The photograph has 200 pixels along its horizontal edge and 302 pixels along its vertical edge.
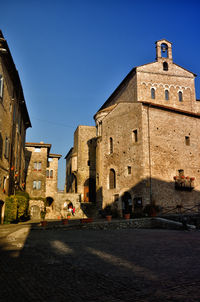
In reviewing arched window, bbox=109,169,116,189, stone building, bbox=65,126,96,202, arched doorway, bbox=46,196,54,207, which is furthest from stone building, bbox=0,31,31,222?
arched doorway, bbox=46,196,54,207

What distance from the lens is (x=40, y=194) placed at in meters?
41.5

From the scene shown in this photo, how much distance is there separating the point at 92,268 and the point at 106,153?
26.5 meters

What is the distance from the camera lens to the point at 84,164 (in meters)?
43.2

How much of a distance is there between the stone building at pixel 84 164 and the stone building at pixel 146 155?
7.95m

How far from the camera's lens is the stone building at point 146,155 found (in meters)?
28.1

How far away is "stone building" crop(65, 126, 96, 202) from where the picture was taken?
41812mm

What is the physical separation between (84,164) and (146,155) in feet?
54.4

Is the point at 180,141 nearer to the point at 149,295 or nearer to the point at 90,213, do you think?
the point at 90,213

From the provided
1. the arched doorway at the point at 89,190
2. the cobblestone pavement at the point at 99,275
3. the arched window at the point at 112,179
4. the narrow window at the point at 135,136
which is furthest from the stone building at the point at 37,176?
the cobblestone pavement at the point at 99,275

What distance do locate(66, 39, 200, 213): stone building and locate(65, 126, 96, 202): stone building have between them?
795 cm

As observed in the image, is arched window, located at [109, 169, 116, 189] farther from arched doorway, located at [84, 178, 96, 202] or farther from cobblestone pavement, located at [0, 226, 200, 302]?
cobblestone pavement, located at [0, 226, 200, 302]

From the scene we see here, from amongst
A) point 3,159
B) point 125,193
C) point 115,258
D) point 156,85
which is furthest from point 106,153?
point 115,258

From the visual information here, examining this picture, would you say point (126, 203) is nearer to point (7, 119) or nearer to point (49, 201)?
point (7, 119)

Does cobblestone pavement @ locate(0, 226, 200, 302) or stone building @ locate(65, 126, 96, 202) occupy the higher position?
stone building @ locate(65, 126, 96, 202)
